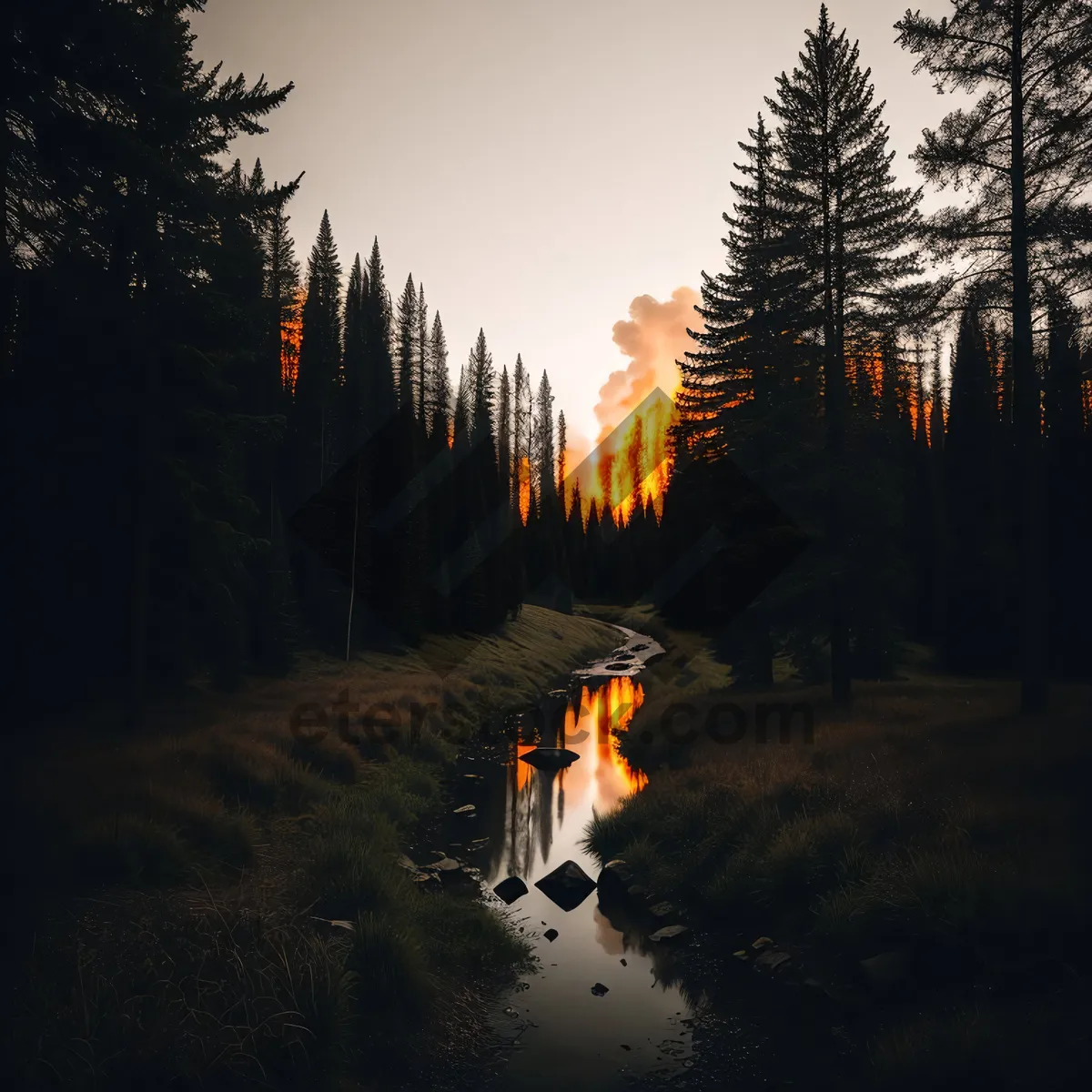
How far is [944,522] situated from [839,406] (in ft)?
71.4

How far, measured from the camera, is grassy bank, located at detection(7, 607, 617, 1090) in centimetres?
532

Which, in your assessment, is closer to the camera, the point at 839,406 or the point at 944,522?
the point at 839,406

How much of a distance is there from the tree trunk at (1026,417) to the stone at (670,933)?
8593mm

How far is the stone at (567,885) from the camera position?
1148 centimetres

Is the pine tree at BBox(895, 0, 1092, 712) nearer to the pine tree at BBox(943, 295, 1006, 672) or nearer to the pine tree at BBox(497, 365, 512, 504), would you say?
the pine tree at BBox(943, 295, 1006, 672)

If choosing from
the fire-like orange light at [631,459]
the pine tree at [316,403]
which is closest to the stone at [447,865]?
the pine tree at [316,403]

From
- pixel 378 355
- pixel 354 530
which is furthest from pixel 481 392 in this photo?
pixel 354 530

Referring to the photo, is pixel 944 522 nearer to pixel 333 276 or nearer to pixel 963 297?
pixel 963 297

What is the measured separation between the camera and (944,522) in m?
35.3

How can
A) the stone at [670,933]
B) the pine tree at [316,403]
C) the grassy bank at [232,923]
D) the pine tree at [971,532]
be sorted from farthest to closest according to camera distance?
the pine tree at [316,403]
the pine tree at [971,532]
the stone at [670,933]
the grassy bank at [232,923]

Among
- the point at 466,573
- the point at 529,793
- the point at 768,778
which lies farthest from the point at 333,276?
the point at 768,778

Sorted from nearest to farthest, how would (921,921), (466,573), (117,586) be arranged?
1. (921,921)
2. (117,586)
3. (466,573)

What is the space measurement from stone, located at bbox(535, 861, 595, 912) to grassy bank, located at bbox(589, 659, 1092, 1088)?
1.05 metres

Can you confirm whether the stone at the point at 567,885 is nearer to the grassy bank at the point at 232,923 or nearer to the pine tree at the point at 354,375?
the grassy bank at the point at 232,923
